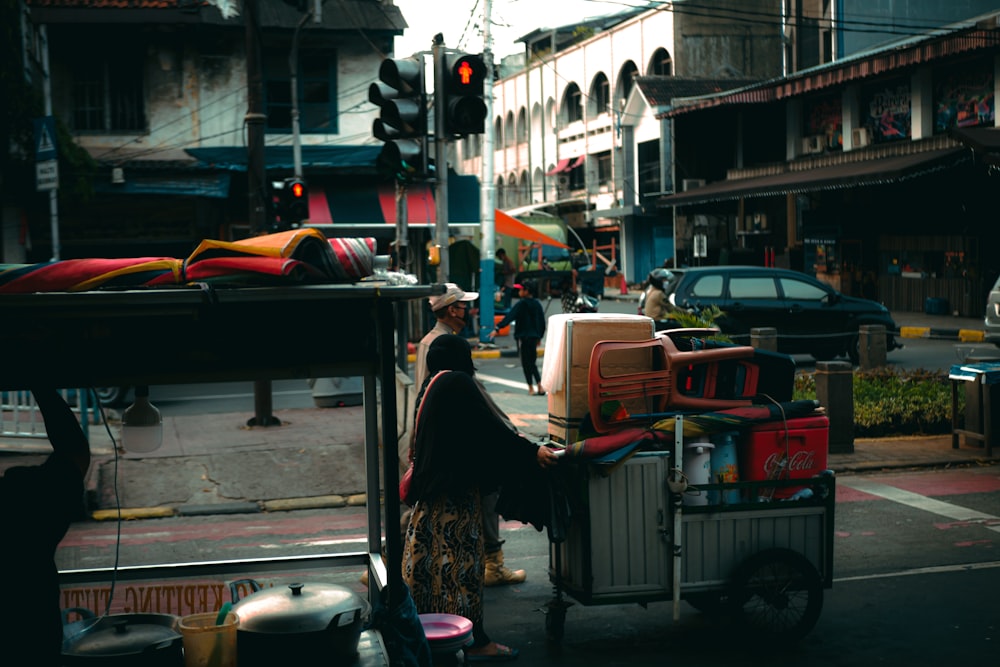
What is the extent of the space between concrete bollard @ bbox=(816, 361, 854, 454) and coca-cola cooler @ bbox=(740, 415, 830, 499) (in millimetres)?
6012

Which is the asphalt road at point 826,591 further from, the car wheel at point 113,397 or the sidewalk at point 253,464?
the car wheel at point 113,397

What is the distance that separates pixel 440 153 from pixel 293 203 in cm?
657

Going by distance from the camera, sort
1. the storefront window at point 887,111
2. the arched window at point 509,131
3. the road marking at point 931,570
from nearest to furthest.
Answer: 1. the road marking at point 931,570
2. the storefront window at point 887,111
3. the arched window at point 509,131

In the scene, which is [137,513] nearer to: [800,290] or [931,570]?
[931,570]

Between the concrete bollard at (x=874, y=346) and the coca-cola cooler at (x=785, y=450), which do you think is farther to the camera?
the concrete bollard at (x=874, y=346)

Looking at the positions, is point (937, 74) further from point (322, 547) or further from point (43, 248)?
point (322, 547)

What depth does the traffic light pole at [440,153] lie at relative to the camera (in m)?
10.9

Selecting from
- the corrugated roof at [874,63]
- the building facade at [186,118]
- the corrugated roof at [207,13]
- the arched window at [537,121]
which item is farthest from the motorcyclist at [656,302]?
the arched window at [537,121]

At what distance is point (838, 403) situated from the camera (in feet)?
41.6

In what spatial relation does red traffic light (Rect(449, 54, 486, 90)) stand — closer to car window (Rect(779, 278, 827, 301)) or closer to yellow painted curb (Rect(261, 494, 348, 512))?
yellow painted curb (Rect(261, 494, 348, 512))

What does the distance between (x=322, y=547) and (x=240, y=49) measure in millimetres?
18701

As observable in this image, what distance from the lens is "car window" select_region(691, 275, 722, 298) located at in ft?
68.8

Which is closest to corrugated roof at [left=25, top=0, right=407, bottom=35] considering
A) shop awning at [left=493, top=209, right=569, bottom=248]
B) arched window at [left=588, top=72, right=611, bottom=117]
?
shop awning at [left=493, top=209, right=569, bottom=248]

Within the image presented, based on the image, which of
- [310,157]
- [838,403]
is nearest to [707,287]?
[838,403]
